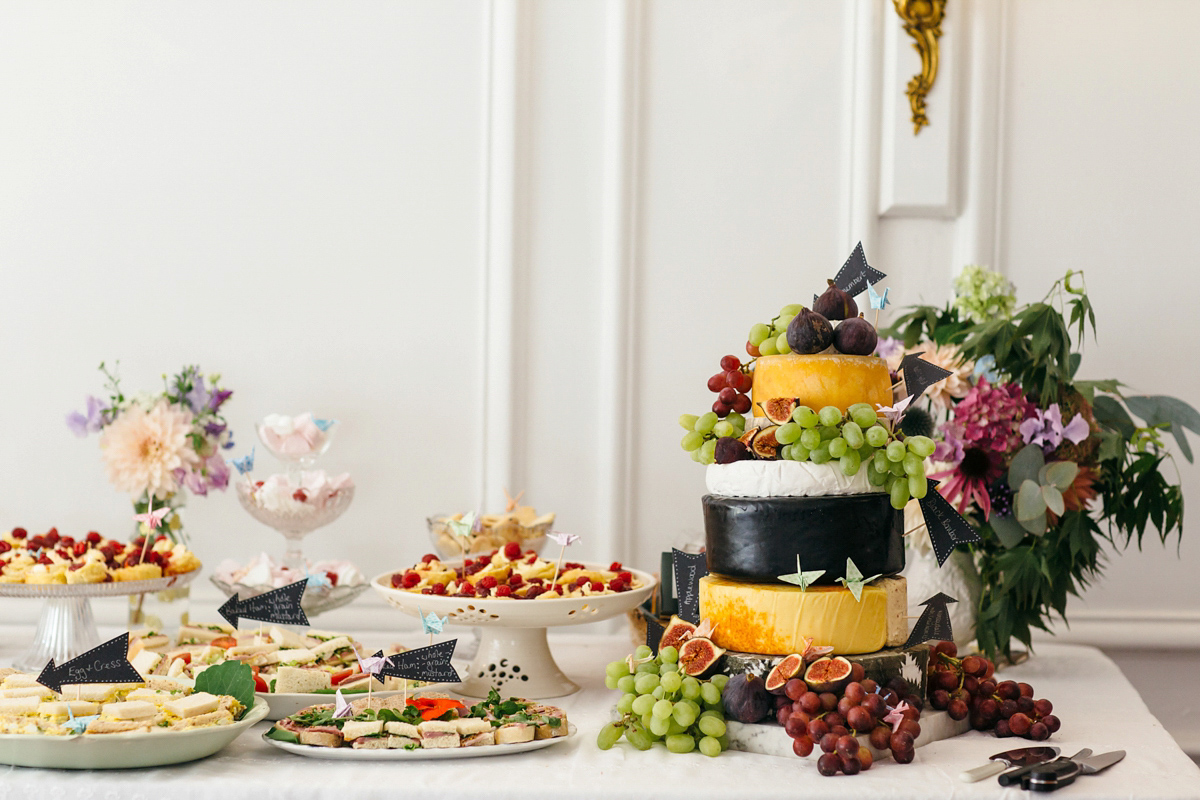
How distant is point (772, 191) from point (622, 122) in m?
0.35

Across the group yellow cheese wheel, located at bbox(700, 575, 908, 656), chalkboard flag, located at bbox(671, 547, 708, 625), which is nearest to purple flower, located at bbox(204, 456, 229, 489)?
chalkboard flag, located at bbox(671, 547, 708, 625)

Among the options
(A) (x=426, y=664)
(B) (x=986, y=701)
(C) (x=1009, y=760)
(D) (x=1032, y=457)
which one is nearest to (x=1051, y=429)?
(D) (x=1032, y=457)

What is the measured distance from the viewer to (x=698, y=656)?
1.24 metres

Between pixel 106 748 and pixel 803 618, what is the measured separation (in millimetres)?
786

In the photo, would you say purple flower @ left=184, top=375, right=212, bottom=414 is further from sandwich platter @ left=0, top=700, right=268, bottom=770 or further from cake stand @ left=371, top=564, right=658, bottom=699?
sandwich platter @ left=0, top=700, right=268, bottom=770

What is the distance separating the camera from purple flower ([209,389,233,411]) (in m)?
1.87

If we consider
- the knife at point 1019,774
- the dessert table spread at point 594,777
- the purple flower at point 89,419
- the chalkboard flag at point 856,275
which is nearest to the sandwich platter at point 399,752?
the dessert table spread at point 594,777

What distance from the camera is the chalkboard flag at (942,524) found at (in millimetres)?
1296

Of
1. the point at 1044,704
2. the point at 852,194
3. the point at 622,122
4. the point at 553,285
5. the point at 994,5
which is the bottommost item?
the point at 1044,704

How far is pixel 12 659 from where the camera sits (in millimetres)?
1724

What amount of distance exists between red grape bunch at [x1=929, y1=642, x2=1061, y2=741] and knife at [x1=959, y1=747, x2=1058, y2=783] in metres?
0.07

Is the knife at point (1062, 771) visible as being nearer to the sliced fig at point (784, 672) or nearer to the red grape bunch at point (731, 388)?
the sliced fig at point (784, 672)

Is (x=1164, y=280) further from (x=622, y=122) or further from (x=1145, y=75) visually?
(x=622, y=122)

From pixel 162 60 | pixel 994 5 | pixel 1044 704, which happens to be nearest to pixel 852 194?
pixel 994 5
